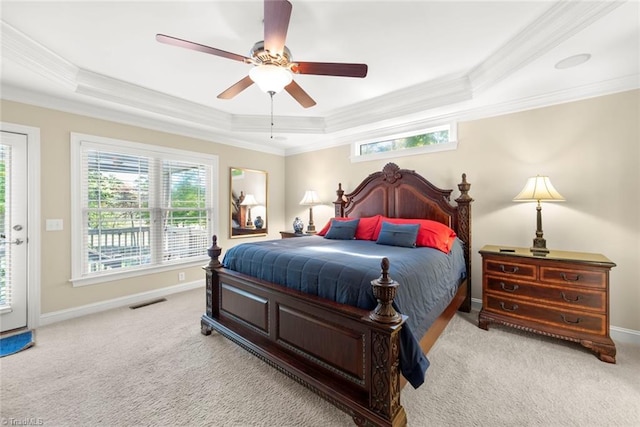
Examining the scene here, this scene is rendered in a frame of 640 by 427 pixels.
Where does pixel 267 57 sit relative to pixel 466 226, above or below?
above

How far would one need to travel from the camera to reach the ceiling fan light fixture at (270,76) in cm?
196

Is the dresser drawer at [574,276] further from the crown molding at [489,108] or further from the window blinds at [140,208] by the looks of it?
the window blinds at [140,208]

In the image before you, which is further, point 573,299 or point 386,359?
point 573,299

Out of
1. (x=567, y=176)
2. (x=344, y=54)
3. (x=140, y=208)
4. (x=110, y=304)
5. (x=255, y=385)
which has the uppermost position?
(x=344, y=54)

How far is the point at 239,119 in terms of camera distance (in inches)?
173

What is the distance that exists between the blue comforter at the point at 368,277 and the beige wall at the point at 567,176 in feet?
3.86

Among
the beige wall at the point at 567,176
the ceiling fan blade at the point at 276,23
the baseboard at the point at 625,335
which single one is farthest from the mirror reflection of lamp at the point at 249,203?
the baseboard at the point at 625,335

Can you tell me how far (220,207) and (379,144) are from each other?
2933 mm

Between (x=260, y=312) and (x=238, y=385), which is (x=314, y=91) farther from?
(x=238, y=385)

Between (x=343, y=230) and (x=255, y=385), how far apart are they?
2232 millimetres

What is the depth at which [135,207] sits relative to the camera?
3.74 meters

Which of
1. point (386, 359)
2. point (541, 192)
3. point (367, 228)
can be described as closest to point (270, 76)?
point (386, 359)

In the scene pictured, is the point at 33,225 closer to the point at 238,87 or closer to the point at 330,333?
the point at 238,87

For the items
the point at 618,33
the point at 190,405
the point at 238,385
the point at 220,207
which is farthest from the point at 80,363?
the point at 618,33
